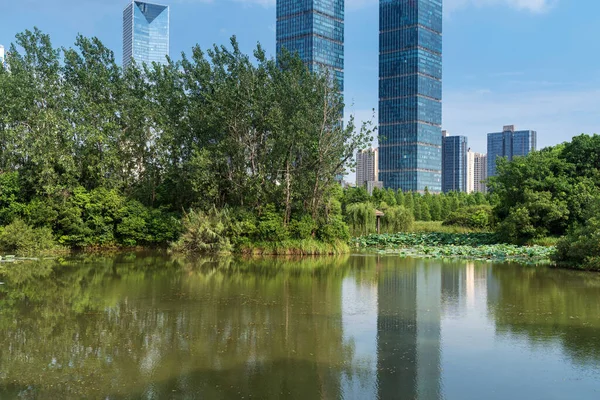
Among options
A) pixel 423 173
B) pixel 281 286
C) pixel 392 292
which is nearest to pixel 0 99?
pixel 281 286

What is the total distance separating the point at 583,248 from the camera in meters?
18.5

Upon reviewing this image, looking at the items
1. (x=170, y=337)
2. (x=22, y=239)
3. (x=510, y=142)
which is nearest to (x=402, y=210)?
(x=22, y=239)

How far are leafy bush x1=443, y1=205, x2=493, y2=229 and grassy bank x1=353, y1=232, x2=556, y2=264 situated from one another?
28.5 ft

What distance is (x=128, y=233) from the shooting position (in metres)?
26.5

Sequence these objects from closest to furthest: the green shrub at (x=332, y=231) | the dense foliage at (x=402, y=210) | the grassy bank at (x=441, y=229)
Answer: the green shrub at (x=332, y=231), the dense foliage at (x=402, y=210), the grassy bank at (x=441, y=229)

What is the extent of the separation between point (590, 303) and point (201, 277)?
1047 centimetres

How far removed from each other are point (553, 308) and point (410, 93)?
8682 centimetres

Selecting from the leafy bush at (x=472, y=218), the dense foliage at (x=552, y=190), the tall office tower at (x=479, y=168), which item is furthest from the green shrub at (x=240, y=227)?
the tall office tower at (x=479, y=168)

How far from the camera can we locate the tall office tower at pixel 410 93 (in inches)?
3698

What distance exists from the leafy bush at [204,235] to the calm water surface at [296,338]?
27.3 feet

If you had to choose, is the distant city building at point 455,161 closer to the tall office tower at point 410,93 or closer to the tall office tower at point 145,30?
the tall office tower at point 410,93

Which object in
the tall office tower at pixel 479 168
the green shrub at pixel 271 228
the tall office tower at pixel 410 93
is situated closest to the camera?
the green shrub at pixel 271 228

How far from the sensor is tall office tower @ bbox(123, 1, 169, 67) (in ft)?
457

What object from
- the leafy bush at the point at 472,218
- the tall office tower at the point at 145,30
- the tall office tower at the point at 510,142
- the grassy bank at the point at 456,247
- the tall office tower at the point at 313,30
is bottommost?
the grassy bank at the point at 456,247
